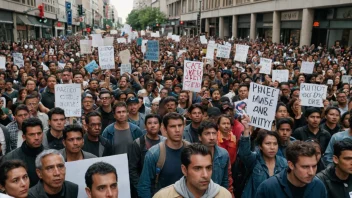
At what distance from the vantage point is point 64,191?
3451 millimetres

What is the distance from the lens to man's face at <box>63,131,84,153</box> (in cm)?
420

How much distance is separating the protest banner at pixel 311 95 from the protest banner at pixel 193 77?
218 cm

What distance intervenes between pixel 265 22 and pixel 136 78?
28700mm

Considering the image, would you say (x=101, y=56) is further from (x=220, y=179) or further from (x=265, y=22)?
(x=265, y=22)

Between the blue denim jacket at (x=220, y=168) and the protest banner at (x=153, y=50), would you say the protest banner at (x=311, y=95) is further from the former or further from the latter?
the protest banner at (x=153, y=50)

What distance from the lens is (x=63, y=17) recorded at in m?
79.3

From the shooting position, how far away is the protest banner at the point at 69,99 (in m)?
6.31

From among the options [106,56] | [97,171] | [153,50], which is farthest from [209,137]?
[153,50]

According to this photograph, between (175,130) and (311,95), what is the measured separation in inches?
175

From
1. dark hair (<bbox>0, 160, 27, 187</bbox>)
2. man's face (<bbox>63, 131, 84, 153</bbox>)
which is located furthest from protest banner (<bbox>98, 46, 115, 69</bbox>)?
dark hair (<bbox>0, 160, 27, 187</bbox>)

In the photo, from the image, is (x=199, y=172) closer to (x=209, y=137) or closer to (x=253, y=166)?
(x=209, y=137)

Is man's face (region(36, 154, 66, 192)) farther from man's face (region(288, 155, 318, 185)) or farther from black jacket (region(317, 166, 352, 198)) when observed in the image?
black jacket (region(317, 166, 352, 198))

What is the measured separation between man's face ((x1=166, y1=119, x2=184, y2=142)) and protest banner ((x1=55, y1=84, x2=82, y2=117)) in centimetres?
280

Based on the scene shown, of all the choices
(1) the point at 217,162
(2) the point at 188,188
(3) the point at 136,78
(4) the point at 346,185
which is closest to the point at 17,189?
(2) the point at 188,188
